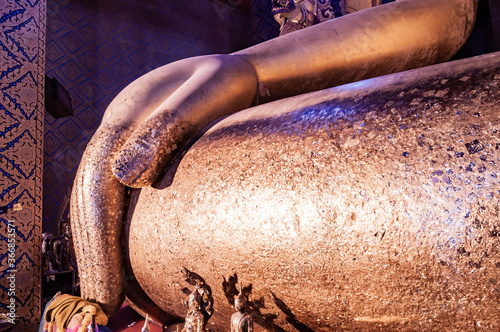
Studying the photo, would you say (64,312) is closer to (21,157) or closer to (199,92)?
(199,92)

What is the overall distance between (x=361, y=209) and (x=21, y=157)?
1845 millimetres

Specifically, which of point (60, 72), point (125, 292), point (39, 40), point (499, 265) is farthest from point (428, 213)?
point (60, 72)

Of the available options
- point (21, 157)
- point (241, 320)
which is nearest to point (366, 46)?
point (241, 320)

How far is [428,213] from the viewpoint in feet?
1.65

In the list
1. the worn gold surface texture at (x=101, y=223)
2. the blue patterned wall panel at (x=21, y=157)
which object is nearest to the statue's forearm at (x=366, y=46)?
the worn gold surface texture at (x=101, y=223)

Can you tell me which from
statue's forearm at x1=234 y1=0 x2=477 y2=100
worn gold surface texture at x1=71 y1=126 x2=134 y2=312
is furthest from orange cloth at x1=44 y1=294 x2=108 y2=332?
statue's forearm at x1=234 y1=0 x2=477 y2=100

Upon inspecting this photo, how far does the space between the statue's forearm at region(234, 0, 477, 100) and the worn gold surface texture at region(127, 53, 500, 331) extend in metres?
0.42

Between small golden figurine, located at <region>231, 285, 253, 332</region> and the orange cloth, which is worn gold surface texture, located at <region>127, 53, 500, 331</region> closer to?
small golden figurine, located at <region>231, 285, 253, 332</region>

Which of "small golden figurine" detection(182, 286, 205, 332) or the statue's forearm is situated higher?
the statue's forearm

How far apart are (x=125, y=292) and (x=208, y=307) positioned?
1.30 ft

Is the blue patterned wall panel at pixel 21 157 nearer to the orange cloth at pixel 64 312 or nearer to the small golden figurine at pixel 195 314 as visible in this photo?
the orange cloth at pixel 64 312

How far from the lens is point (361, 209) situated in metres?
0.55

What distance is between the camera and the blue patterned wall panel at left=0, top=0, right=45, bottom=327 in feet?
5.75

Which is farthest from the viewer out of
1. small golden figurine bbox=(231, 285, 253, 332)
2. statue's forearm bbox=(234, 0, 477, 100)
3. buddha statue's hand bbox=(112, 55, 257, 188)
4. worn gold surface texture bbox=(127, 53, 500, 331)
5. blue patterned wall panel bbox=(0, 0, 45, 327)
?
blue patterned wall panel bbox=(0, 0, 45, 327)
